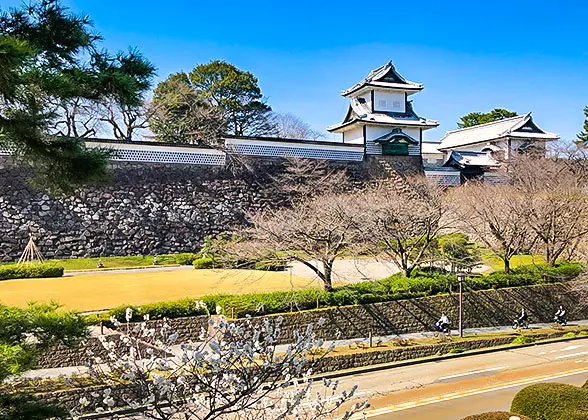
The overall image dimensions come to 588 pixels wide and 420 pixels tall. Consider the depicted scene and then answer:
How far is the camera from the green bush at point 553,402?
6666 millimetres

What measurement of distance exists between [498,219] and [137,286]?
14.2 metres

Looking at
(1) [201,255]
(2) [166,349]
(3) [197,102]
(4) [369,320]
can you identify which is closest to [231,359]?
(2) [166,349]

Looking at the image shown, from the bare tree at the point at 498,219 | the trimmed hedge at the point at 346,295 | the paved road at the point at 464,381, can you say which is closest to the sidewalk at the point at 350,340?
the trimmed hedge at the point at 346,295

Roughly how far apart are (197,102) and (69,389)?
83.0 ft

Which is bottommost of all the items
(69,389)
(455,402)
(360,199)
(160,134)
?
(455,402)

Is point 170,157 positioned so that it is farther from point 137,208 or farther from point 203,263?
point 203,263

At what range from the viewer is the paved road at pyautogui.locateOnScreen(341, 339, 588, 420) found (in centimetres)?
1024

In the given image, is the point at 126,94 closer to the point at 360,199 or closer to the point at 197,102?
the point at 360,199

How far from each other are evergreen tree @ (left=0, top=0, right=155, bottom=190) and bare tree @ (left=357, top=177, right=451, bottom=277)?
41.8ft

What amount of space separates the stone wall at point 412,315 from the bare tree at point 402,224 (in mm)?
1888

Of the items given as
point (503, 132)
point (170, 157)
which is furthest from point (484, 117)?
point (170, 157)

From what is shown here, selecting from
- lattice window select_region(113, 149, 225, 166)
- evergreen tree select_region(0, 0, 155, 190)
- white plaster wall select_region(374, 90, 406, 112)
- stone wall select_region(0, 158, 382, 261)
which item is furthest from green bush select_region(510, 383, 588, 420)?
white plaster wall select_region(374, 90, 406, 112)

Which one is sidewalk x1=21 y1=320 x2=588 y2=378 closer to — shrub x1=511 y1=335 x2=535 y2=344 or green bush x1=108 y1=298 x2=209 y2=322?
green bush x1=108 y1=298 x2=209 y2=322

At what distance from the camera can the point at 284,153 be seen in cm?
A: 2747
